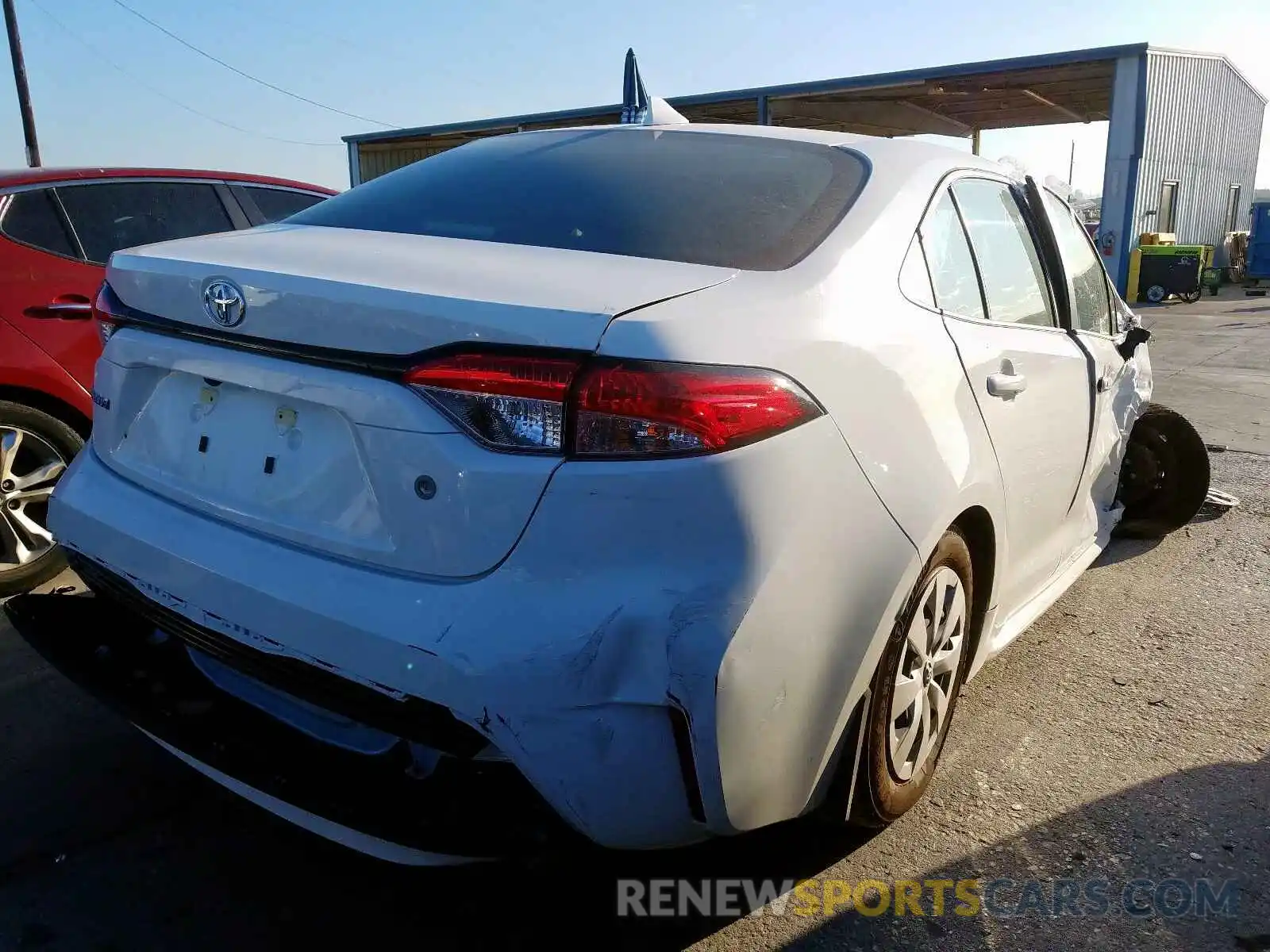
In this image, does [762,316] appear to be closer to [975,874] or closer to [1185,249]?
[975,874]

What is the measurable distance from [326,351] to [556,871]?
3.22 feet

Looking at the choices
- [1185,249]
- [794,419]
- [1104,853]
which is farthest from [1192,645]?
[1185,249]

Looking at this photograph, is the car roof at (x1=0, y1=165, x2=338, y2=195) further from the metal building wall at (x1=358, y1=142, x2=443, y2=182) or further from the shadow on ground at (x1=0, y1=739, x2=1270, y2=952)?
the metal building wall at (x1=358, y1=142, x2=443, y2=182)

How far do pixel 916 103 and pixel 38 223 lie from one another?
76.8 ft

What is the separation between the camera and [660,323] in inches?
64.5

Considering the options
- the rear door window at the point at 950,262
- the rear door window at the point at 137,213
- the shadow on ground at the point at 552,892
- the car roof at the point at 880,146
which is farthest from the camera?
the rear door window at the point at 137,213

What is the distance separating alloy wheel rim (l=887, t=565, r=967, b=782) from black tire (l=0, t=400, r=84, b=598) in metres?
3.04

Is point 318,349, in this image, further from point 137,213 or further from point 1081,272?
point 137,213

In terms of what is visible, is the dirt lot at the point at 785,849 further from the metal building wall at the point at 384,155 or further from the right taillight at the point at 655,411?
the metal building wall at the point at 384,155

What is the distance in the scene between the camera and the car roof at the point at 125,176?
396 centimetres

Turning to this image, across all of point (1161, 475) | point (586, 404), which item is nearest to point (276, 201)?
point (586, 404)

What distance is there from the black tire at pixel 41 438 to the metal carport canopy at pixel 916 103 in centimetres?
1497

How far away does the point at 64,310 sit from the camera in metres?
3.76

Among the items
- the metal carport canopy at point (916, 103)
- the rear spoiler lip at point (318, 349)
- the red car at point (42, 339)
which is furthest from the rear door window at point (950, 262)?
the metal carport canopy at point (916, 103)
